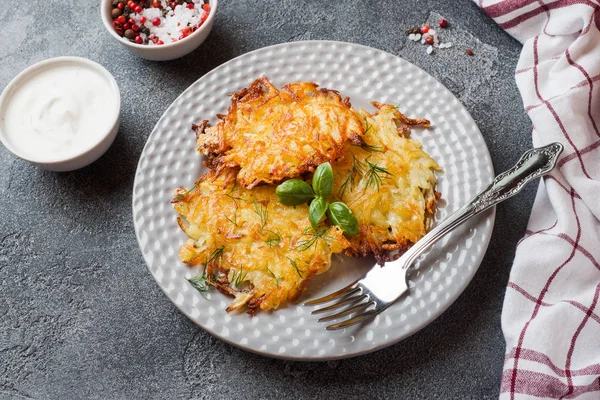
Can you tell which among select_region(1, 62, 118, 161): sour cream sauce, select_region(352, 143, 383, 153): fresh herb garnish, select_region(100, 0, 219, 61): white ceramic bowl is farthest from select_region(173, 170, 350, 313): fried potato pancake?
select_region(100, 0, 219, 61): white ceramic bowl

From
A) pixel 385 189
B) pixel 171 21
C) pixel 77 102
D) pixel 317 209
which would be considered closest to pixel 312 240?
pixel 317 209

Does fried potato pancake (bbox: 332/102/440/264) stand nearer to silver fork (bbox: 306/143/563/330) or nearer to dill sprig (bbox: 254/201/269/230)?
silver fork (bbox: 306/143/563/330)

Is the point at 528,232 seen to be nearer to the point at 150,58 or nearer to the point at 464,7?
the point at 464,7

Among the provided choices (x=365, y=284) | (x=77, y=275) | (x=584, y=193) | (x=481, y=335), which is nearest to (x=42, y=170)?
(x=77, y=275)

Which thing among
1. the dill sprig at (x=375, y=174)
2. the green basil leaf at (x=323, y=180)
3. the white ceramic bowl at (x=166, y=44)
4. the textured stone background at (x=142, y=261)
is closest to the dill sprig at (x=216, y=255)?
the textured stone background at (x=142, y=261)

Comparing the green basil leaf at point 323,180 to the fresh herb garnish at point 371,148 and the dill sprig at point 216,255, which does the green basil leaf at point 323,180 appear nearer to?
the fresh herb garnish at point 371,148

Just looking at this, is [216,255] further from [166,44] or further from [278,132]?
[166,44]
